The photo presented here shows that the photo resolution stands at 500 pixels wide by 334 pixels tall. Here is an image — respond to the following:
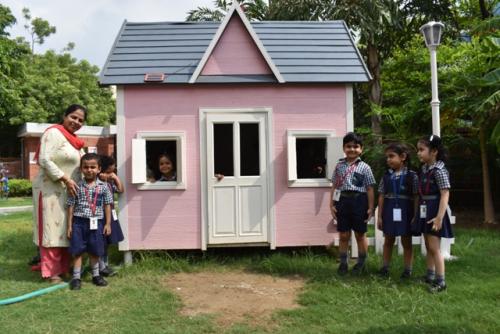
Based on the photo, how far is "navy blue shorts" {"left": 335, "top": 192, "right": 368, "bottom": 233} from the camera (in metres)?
5.75

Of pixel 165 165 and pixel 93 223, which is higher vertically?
pixel 165 165

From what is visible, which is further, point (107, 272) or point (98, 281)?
point (107, 272)

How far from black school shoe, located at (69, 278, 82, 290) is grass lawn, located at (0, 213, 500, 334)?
9 centimetres

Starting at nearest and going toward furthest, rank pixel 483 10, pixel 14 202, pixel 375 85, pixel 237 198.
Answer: pixel 237 198
pixel 483 10
pixel 375 85
pixel 14 202

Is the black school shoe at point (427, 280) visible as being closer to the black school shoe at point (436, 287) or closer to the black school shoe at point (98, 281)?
the black school shoe at point (436, 287)

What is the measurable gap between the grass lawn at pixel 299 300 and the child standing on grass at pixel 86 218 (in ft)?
1.40

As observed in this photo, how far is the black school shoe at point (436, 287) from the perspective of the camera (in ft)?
16.8

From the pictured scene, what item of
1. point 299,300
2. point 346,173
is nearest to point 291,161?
point 346,173

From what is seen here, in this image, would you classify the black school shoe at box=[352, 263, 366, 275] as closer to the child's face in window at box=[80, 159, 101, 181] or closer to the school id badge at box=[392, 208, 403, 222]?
the school id badge at box=[392, 208, 403, 222]

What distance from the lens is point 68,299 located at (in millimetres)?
5098

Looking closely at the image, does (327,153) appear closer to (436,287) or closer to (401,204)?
(401,204)

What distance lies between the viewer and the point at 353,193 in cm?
576

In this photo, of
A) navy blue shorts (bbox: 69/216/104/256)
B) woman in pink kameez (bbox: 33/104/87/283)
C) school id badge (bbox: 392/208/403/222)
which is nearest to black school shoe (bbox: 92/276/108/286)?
navy blue shorts (bbox: 69/216/104/256)

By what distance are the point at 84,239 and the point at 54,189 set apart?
2.40ft
